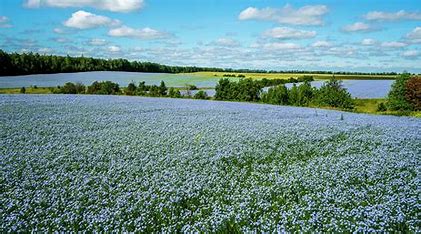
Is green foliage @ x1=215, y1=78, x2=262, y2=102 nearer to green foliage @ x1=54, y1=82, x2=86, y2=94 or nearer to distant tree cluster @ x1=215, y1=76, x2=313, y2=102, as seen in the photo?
distant tree cluster @ x1=215, y1=76, x2=313, y2=102

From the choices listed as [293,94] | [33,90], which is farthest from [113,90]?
[293,94]

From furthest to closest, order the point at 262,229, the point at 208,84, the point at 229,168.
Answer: the point at 208,84 < the point at 229,168 < the point at 262,229

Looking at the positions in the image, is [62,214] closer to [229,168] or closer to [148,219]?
[148,219]

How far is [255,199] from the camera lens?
5.54m

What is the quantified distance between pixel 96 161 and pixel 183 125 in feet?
16.7

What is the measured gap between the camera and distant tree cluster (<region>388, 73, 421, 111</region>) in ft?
97.3

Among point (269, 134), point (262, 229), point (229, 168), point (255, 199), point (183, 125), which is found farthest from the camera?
point (183, 125)

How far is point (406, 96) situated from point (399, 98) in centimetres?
55

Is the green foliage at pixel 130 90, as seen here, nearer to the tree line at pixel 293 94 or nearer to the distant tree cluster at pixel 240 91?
the distant tree cluster at pixel 240 91

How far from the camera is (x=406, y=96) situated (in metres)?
30.0

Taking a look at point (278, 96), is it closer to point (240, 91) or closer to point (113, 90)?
point (240, 91)

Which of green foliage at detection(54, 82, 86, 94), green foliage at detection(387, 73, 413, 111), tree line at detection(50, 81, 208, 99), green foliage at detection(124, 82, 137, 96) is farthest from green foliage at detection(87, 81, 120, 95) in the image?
green foliage at detection(387, 73, 413, 111)

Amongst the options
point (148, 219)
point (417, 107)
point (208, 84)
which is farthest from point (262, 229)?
point (208, 84)

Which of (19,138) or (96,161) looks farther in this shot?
(19,138)
